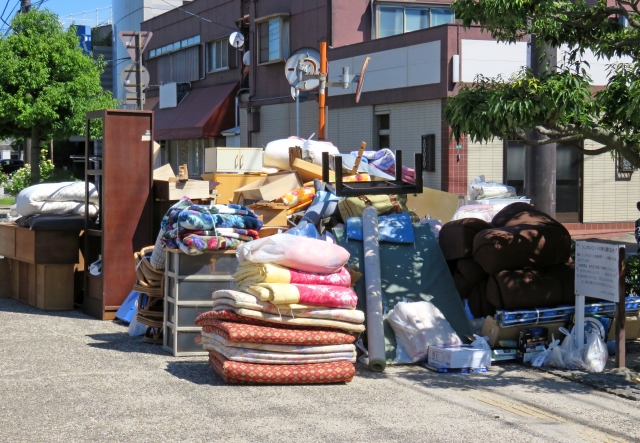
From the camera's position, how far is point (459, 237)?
30.1 ft

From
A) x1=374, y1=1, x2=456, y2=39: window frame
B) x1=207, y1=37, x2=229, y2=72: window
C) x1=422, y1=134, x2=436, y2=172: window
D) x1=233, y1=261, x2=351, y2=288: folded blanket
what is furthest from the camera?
x1=207, y1=37, x2=229, y2=72: window

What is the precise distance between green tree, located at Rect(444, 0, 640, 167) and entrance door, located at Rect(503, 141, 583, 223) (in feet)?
37.3

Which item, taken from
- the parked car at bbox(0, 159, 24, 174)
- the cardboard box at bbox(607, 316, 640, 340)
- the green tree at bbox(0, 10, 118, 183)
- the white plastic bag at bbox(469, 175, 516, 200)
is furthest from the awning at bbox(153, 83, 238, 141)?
the parked car at bbox(0, 159, 24, 174)

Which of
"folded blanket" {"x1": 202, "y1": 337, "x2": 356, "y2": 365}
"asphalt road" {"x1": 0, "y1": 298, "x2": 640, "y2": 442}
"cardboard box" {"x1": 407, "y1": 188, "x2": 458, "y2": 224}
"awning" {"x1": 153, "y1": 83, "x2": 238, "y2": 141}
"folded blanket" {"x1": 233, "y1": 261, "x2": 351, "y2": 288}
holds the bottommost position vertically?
"asphalt road" {"x1": 0, "y1": 298, "x2": 640, "y2": 442}

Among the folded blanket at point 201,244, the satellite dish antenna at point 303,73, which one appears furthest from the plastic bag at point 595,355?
the satellite dish antenna at point 303,73

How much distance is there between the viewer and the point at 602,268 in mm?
7910

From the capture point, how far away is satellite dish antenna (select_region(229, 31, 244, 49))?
94.4ft

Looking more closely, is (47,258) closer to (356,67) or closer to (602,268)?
(602,268)

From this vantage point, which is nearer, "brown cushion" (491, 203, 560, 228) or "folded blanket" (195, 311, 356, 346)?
"folded blanket" (195, 311, 356, 346)

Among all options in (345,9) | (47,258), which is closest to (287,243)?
(47,258)

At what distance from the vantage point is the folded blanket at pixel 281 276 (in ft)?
24.0

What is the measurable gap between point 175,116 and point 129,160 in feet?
78.1

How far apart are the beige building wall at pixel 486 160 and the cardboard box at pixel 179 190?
10.1m

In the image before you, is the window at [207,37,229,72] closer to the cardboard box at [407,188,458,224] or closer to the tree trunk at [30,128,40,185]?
the tree trunk at [30,128,40,185]
